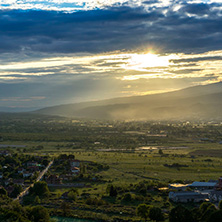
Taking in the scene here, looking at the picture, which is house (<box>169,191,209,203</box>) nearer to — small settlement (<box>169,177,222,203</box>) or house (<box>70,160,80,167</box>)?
small settlement (<box>169,177,222,203</box>)

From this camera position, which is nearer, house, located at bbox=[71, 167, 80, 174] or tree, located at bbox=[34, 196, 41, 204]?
tree, located at bbox=[34, 196, 41, 204]

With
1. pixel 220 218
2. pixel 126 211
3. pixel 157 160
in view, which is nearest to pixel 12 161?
pixel 157 160

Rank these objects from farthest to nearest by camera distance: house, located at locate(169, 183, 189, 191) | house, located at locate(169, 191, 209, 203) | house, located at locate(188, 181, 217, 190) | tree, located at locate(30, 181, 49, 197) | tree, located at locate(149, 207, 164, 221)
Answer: house, located at locate(188, 181, 217, 190) → house, located at locate(169, 183, 189, 191) → tree, located at locate(30, 181, 49, 197) → house, located at locate(169, 191, 209, 203) → tree, located at locate(149, 207, 164, 221)

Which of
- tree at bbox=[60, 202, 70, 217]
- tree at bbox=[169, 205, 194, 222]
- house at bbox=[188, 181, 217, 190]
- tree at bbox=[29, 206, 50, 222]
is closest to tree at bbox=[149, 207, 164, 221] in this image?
tree at bbox=[169, 205, 194, 222]

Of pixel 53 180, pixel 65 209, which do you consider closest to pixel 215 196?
pixel 65 209

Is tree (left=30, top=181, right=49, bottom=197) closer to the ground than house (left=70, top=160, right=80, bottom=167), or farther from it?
farther from it

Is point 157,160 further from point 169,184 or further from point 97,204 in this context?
point 97,204

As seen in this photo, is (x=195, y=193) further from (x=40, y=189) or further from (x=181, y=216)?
(x=40, y=189)
